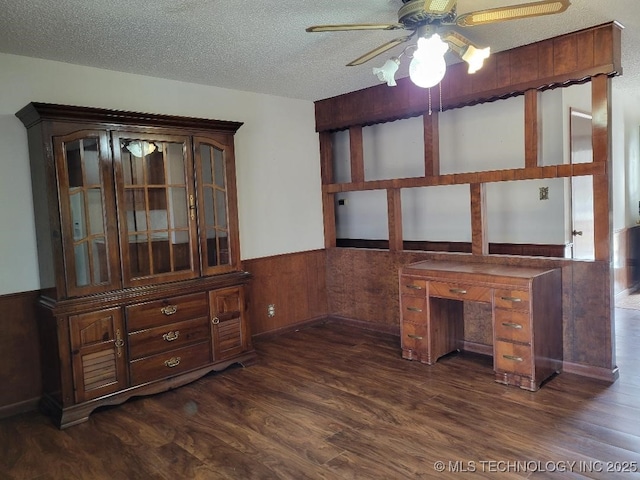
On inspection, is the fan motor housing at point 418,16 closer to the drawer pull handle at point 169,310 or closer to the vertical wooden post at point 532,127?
the vertical wooden post at point 532,127

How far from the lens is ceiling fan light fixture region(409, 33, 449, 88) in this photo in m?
2.27

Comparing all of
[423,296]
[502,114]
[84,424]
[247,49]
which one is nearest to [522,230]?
[502,114]

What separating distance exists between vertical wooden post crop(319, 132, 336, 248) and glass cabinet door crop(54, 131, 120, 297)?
246 centimetres

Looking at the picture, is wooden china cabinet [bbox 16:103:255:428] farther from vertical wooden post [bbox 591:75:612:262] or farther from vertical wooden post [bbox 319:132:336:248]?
vertical wooden post [bbox 591:75:612:262]

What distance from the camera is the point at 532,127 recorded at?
140 inches

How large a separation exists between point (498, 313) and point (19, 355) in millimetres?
3324

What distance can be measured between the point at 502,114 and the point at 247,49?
2583 millimetres

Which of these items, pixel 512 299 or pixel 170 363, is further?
pixel 170 363

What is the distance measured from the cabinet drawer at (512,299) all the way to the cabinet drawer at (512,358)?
0.87 feet

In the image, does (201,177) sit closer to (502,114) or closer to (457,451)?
(457,451)

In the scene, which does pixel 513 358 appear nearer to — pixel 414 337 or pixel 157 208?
pixel 414 337

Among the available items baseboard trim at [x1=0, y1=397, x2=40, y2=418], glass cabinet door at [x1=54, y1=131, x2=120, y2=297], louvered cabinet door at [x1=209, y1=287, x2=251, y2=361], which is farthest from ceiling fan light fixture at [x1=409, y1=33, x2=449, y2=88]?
baseboard trim at [x1=0, y1=397, x2=40, y2=418]

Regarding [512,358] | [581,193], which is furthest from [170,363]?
[581,193]

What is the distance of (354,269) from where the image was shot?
498 cm
